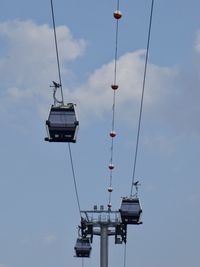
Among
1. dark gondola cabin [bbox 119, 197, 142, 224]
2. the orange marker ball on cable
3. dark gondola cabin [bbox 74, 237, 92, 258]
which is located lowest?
the orange marker ball on cable

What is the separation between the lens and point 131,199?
50344 mm

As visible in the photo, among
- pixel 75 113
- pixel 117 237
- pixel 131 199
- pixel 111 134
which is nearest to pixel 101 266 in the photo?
pixel 117 237

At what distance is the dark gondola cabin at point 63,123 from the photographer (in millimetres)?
26797

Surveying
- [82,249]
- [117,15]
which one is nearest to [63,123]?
[117,15]

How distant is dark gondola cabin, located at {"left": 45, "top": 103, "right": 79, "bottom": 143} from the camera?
87.9 feet

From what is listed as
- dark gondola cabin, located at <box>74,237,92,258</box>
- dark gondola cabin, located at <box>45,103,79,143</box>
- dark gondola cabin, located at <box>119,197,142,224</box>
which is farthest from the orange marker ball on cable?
dark gondola cabin, located at <box>74,237,92,258</box>

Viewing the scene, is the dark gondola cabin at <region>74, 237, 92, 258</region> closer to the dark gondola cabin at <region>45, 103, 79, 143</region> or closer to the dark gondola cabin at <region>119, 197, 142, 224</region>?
the dark gondola cabin at <region>119, 197, 142, 224</region>

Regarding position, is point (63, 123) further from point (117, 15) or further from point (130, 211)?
point (130, 211)

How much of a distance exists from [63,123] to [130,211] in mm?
23871

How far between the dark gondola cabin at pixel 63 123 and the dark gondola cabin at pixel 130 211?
23.3 meters

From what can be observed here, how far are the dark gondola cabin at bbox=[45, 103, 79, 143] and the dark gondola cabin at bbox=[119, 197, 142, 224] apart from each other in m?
23.3

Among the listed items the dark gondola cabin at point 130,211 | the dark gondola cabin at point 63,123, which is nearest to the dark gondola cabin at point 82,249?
the dark gondola cabin at point 130,211

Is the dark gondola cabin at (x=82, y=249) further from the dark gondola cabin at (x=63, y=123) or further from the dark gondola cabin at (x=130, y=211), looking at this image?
the dark gondola cabin at (x=63, y=123)

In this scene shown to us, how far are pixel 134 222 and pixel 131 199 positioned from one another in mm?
1744
